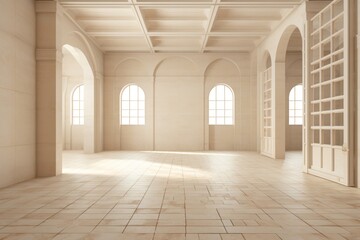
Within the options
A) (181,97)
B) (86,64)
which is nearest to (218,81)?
(181,97)

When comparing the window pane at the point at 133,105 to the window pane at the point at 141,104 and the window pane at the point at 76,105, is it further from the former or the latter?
the window pane at the point at 76,105

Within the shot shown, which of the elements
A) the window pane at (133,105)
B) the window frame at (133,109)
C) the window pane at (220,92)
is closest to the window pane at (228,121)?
the window pane at (220,92)

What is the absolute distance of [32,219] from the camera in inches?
215

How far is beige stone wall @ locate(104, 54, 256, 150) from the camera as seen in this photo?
67.1 feet

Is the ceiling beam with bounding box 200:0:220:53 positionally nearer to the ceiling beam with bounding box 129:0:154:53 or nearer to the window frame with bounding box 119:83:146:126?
the ceiling beam with bounding box 129:0:154:53

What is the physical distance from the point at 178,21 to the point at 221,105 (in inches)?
301

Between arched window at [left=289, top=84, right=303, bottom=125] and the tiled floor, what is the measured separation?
12126mm

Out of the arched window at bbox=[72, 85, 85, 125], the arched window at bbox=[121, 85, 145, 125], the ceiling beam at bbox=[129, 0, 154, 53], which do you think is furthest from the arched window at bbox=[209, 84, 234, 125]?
the arched window at bbox=[72, 85, 85, 125]

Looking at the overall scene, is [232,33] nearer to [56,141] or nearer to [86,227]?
[56,141]

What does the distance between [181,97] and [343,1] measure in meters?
12.5

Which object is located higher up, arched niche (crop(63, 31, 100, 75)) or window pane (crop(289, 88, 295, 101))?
arched niche (crop(63, 31, 100, 75))

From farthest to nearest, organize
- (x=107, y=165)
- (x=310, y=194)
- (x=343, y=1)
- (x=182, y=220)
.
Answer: (x=107, y=165), (x=343, y=1), (x=310, y=194), (x=182, y=220)

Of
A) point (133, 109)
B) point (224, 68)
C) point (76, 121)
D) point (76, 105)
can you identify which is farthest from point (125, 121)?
point (224, 68)

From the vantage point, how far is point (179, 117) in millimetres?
20578
